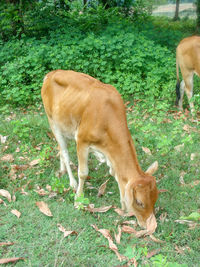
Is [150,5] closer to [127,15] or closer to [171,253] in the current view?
[127,15]

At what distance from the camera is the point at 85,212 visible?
389cm

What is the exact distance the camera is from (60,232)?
357 centimetres

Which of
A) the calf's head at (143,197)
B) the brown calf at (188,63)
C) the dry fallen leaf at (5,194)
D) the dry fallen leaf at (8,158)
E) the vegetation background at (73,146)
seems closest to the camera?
the calf's head at (143,197)

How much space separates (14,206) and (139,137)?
2519mm

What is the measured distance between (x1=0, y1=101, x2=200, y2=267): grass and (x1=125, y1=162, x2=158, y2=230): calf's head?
0.29 meters

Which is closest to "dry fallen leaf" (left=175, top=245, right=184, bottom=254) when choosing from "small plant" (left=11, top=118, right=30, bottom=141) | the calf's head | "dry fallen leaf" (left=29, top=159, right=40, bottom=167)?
the calf's head

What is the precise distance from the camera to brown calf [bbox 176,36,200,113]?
693cm

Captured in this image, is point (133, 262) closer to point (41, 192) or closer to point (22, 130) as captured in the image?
point (41, 192)

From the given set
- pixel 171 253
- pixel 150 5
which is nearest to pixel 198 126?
pixel 171 253

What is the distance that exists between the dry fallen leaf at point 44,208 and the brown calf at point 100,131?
51 cm

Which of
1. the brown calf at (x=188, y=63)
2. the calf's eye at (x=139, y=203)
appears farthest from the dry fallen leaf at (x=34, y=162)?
the brown calf at (x=188, y=63)

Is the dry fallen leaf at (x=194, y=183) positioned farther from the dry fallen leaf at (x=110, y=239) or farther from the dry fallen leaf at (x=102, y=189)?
the dry fallen leaf at (x=110, y=239)

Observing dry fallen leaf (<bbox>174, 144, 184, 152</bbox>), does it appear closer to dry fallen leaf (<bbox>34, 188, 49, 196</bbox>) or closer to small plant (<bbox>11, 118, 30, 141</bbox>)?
dry fallen leaf (<bbox>34, 188, 49, 196</bbox>)

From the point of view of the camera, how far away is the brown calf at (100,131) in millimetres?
3260
